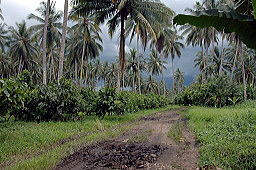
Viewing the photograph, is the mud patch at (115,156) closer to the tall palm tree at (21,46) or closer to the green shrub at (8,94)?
the green shrub at (8,94)

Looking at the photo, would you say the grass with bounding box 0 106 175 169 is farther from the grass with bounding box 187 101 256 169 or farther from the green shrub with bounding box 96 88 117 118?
the grass with bounding box 187 101 256 169

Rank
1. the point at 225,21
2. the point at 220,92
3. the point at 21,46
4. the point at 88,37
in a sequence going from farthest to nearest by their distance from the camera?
the point at 21,46 < the point at 88,37 < the point at 220,92 < the point at 225,21

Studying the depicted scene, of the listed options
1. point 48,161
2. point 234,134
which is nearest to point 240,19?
point 234,134

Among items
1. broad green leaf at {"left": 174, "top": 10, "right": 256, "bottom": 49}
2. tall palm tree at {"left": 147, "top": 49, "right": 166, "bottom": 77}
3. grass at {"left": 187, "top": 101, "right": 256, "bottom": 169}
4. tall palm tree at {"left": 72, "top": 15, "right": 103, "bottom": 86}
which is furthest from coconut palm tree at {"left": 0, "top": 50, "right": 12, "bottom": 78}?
broad green leaf at {"left": 174, "top": 10, "right": 256, "bottom": 49}

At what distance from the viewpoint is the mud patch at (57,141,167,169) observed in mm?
3959

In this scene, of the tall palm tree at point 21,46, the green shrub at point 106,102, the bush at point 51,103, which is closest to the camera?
the bush at point 51,103

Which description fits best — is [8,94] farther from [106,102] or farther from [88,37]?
[88,37]

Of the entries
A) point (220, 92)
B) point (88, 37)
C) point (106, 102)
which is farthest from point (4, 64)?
point (220, 92)

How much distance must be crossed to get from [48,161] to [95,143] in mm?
1833

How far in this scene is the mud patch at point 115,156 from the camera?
13.0ft

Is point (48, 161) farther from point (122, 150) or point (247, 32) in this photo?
point (247, 32)

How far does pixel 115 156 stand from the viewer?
14.9 feet

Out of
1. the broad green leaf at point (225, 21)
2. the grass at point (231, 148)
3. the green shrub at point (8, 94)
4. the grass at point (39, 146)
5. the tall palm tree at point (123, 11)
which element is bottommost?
the grass at point (39, 146)

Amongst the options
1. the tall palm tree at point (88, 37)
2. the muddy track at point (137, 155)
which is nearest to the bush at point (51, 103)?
the muddy track at point (137, 155)
